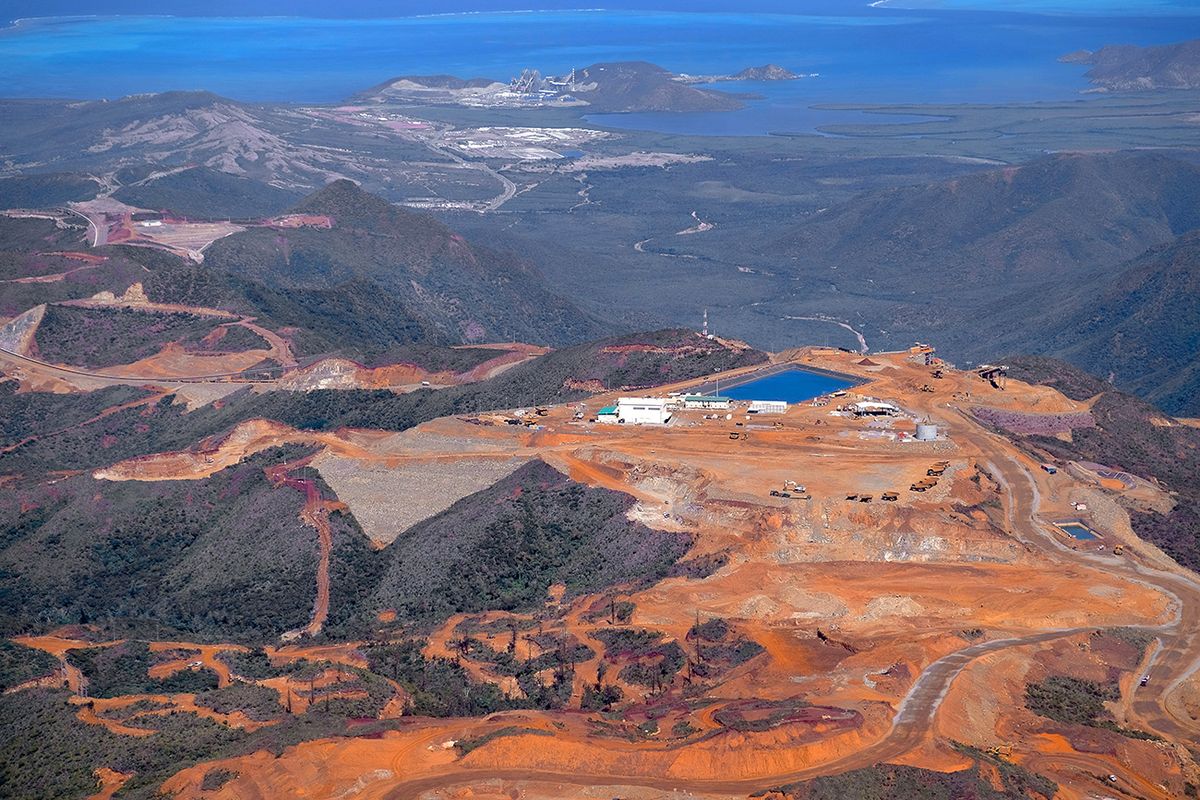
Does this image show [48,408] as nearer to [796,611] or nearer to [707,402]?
[707,402]

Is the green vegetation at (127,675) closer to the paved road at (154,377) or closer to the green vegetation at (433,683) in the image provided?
the green vegetation at (433,683)

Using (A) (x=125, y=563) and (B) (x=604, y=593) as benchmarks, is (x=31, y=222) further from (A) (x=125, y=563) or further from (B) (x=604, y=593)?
(B) (x=604, y=593)

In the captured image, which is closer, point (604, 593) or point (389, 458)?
point (604, 593)

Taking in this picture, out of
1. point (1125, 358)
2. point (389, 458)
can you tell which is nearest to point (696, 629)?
→ point (389, 458)

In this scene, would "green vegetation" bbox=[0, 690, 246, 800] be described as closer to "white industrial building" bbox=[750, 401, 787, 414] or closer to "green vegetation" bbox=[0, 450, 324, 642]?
"green vegetation" bbox=[0, 450, 324, 642]

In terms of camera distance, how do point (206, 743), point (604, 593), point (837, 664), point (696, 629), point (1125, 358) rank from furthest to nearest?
point (1125, 358) → point (604, 593) → point (696, 629) → point (837, 664) → point (206, 743)

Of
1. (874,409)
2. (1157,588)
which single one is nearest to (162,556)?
(874,409)

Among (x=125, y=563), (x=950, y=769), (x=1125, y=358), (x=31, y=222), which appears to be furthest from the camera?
(x=31, y=222)
